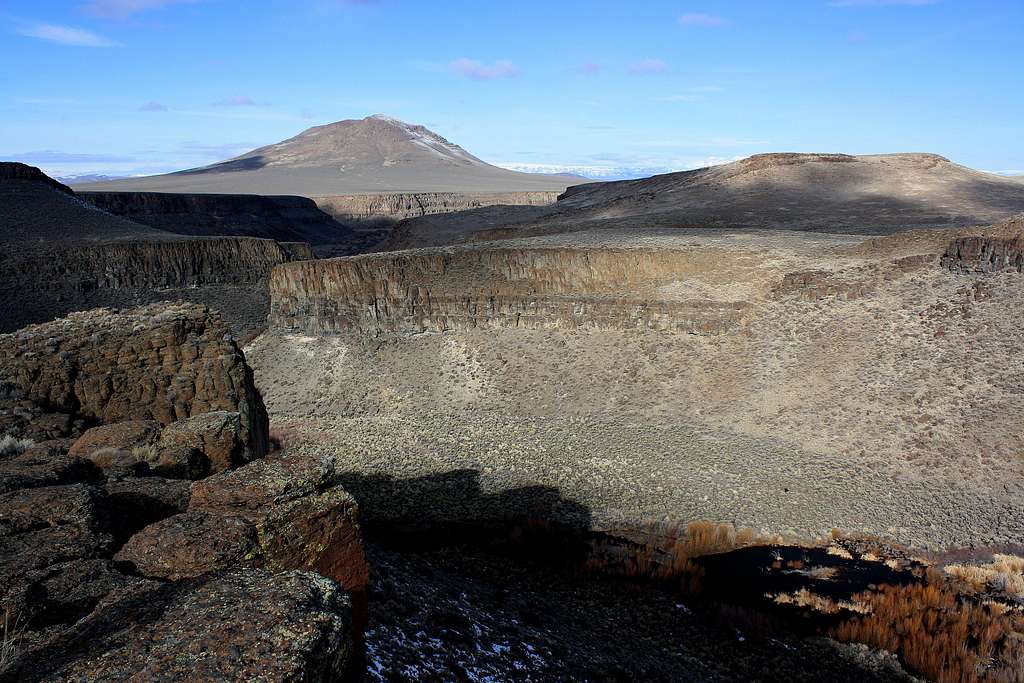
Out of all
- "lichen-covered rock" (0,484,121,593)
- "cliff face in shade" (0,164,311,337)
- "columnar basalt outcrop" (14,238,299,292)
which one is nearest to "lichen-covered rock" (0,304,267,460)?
"lichen-covered rock" (0,484,121,593)

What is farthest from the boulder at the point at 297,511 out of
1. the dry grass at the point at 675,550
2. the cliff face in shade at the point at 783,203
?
the cliff face in shade at the point at 783,203

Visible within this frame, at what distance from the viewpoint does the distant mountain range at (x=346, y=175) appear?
145 m

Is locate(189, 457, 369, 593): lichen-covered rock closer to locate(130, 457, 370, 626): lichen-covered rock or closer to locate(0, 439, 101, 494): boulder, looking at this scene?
locate(130, 457, 370, 626): lichen-covered rock

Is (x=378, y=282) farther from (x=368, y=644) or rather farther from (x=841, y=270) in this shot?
(x=368, y=644)

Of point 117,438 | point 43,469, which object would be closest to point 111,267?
point 117,438

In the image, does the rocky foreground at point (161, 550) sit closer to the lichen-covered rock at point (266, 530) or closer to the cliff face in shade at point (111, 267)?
the lichen-covered rock at point (266, 530)

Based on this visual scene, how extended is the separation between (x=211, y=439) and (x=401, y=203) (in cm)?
10418

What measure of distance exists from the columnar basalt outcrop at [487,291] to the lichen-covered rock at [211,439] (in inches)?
613

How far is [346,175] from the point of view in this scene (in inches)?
6619

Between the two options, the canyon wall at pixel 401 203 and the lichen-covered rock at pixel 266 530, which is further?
the canyon wall at pixel 401 203

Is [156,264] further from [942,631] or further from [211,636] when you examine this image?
[942,631]

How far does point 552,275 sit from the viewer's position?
1102 inches

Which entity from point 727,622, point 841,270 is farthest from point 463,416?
point 841,270

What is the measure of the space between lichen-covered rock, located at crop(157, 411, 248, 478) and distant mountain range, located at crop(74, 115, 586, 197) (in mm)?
126038
